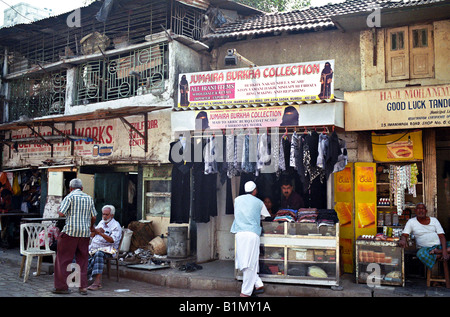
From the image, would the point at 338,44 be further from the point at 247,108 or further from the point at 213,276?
the point at 213,276

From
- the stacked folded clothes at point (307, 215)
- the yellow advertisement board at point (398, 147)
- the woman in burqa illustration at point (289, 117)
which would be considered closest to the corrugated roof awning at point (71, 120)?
the woman in burqa illustration at point (289, 117)

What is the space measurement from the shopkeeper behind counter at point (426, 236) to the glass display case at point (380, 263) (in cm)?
27

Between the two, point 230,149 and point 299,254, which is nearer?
point 299,254

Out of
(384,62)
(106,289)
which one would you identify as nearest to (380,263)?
(384,62)

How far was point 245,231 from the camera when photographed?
7672 mm

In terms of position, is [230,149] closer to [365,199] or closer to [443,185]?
[365,199]

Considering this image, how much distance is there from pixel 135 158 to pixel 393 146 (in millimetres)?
6202

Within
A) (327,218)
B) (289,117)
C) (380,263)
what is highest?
(289,117)

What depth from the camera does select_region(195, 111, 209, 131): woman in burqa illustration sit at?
9.04 meters

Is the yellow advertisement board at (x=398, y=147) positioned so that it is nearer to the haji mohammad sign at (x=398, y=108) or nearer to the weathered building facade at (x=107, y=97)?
the haji mohammad sign at (x=398, y=108)

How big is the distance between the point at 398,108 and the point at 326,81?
1543 mm

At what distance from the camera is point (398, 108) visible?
8391 mm

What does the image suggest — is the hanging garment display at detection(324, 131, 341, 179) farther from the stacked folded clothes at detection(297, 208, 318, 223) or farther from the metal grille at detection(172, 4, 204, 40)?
the metal grille at detection(172, 4, 204, 40)

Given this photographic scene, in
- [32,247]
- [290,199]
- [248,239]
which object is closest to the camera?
[248,239]
